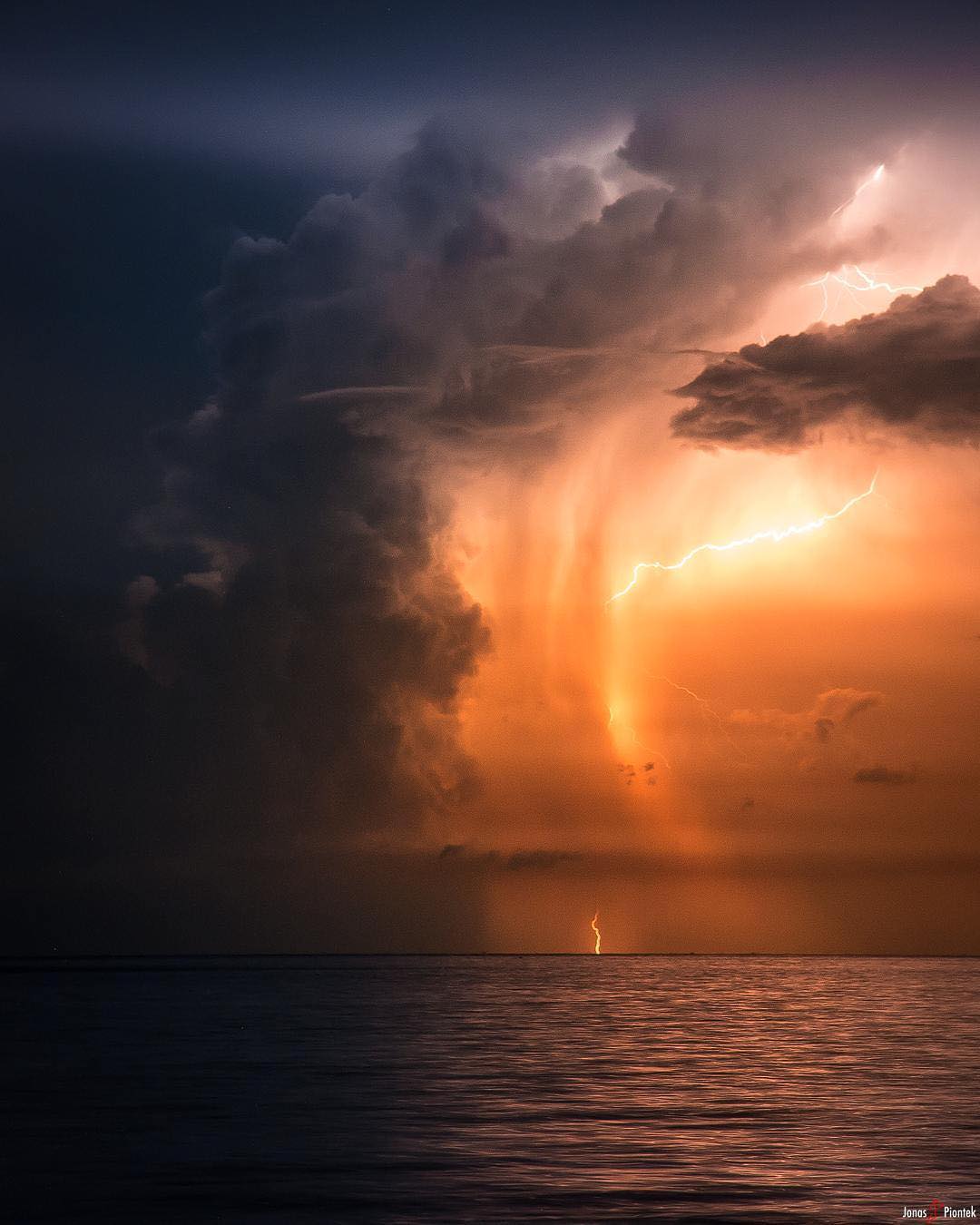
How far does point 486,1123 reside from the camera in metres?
45.6

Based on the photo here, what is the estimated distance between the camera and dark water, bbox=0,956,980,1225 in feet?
108

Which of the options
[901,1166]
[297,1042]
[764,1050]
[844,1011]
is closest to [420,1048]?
[297,1042]

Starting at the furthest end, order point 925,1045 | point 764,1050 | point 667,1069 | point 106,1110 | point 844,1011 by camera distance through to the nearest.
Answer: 1. point 844,1011
2. point 925,1045
3. point 764,1050
4. point 667,1069
5. point 106,1110

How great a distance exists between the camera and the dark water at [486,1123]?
108 ft

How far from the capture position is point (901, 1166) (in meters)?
37.5

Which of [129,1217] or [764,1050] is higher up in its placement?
[764,1050]

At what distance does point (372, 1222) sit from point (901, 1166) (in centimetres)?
1486

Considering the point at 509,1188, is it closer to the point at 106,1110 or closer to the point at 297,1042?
the point at 106,1110
